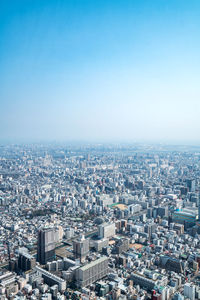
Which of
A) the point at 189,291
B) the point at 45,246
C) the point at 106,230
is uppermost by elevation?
the point at 45,246

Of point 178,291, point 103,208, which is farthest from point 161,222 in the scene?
point 178,291

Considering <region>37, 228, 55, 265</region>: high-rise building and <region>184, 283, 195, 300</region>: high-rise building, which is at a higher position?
<region>37, 228, 55, 265</region>: high-rise building

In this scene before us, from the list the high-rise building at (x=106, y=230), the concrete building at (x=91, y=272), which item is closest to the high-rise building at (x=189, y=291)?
the concrete building at (x=91, y=272)

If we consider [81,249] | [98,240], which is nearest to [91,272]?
[81,249]

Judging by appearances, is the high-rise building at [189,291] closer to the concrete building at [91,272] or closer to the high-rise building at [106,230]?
the concrete building at [91,272]

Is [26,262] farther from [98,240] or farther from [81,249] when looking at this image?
[98,240]

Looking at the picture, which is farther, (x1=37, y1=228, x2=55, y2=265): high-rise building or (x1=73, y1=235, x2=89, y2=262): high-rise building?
(x1=73, y1=235, x2=89, y2=262): high-rise building

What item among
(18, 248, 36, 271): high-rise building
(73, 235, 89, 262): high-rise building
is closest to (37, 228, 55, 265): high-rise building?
(18, 248, 36, 271): high-rise building

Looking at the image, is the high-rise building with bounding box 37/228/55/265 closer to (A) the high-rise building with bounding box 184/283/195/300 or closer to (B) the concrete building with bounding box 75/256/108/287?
(B) the concrete building with bounding box 75/256/108/287
